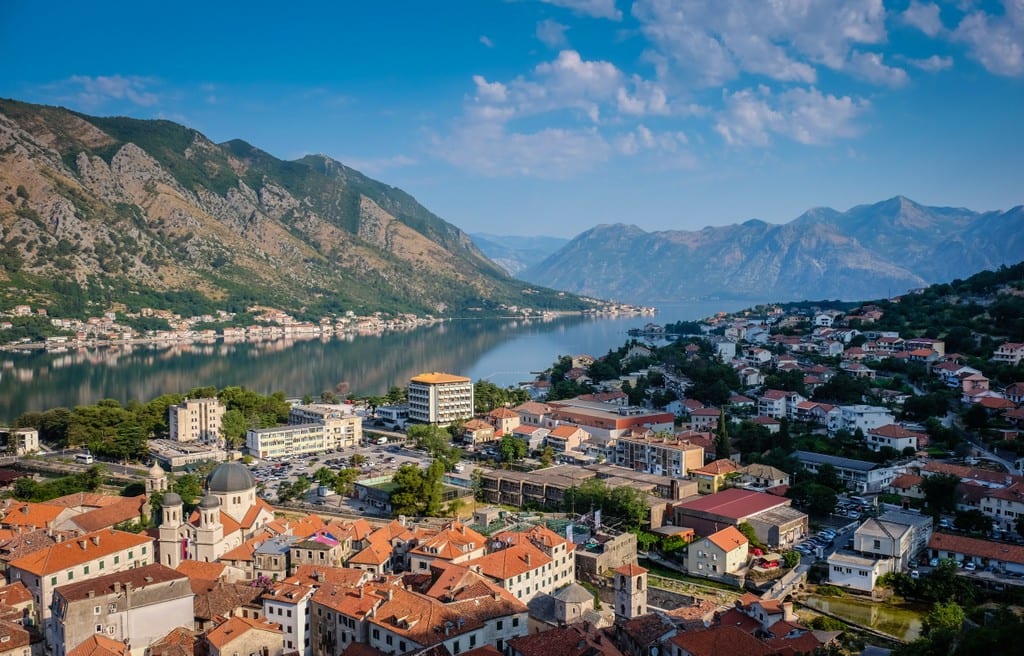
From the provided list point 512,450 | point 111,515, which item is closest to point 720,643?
point 111,515

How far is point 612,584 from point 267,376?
50.0 metres

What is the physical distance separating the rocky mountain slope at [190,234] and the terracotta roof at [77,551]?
8238 centimetres

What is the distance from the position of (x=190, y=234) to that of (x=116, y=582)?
118 metres

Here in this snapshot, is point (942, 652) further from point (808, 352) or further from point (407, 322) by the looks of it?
point (407, 322)

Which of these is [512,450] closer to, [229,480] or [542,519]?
[542,519]

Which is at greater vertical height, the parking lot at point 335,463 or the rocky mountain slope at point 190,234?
the rocky mountain slope at point 190,234

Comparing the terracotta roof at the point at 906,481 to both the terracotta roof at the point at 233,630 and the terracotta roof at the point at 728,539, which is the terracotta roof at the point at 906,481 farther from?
the terracotta roof at the point at 233,630

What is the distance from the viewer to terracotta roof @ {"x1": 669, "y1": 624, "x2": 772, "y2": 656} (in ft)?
47.8

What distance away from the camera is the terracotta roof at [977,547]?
70.6 ft

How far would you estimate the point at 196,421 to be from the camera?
39156 millimetres

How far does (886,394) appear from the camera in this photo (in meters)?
41.4

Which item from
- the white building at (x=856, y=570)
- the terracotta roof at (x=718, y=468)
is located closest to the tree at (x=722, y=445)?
the terracotta roof at (x=718, y=468)

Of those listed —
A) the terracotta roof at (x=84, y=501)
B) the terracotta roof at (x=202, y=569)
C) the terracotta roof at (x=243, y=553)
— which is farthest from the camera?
the terracotta roof at (x=84, y=501)

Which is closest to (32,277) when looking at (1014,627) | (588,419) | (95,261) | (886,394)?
(95,261)
